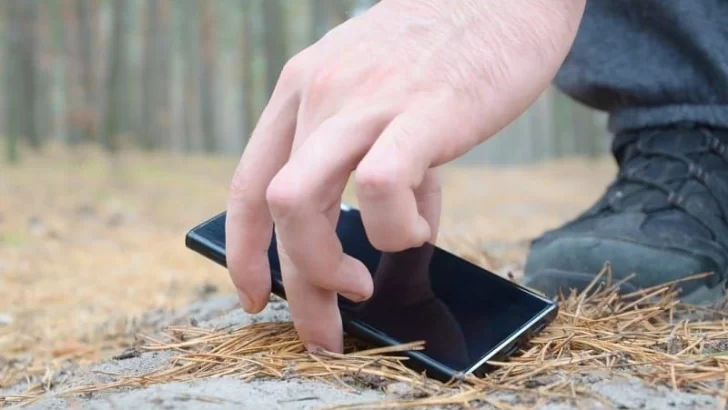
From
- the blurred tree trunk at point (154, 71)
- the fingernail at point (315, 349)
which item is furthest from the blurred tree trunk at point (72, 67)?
the fingernail at point (315, 349)

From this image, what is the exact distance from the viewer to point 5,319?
208cm

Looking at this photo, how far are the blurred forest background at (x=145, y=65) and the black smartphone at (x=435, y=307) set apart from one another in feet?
19.5

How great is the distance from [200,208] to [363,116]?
5.23 metres

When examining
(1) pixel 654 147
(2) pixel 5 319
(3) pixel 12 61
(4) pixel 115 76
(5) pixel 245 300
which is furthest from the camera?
(4) pixel 115 76

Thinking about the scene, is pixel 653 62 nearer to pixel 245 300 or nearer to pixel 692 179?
pixel 692 179

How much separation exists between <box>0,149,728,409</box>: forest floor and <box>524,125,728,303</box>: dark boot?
13 cm

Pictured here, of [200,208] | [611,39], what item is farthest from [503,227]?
[611,39]

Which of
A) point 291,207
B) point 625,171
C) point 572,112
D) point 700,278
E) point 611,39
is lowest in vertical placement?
point 572,112

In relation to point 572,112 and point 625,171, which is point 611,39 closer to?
point 625,171

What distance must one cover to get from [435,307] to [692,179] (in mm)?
675

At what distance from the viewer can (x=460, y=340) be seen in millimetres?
995

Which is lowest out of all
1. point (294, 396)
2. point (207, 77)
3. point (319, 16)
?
point (207, 77)

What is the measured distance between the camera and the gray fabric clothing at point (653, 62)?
5.02ft

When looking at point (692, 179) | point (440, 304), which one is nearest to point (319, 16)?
point (692, 179)
